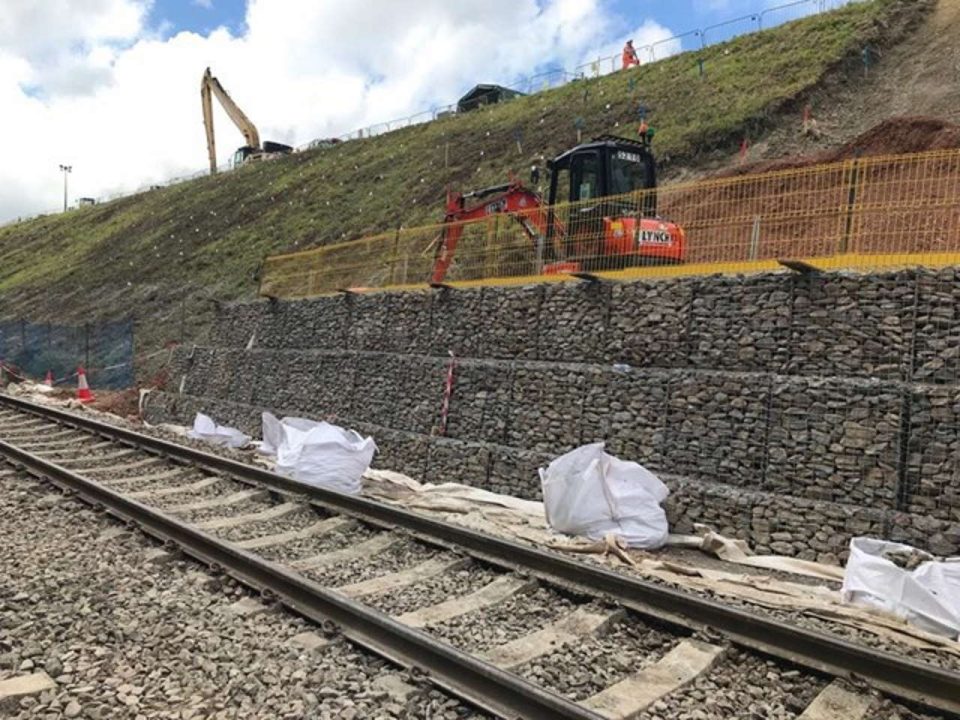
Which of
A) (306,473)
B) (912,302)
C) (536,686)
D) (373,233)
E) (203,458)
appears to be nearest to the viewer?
(536,686)

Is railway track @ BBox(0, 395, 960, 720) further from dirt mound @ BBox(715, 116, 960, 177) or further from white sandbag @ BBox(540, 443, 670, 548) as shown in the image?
dirt mound @ BBox(715, 116, 960, 177)

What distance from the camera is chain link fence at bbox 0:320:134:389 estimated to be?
2548 centimetres

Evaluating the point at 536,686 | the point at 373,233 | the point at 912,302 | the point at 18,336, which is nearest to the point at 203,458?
the point at 536,686

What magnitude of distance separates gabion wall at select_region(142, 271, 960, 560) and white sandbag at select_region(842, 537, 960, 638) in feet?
4.70

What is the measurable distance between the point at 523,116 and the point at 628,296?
99.6ft

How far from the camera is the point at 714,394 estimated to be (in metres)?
9.09

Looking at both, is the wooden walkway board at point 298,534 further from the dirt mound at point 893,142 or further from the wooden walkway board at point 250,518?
the dirt mound at point 893,142

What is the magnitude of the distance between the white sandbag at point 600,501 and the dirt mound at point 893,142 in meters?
14.6

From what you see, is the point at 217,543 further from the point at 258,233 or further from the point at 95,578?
the point at 258,233

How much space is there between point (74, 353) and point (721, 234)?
24.4 meters

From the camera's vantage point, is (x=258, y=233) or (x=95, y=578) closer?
(x=95, y=578)

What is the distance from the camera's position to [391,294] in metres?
14.9

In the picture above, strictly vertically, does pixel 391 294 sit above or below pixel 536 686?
above

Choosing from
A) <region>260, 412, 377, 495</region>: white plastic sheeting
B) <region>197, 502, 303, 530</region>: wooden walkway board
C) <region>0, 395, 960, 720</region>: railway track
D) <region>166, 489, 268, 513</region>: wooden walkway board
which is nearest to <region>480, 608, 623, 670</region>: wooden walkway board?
<region>0, 395, 960, 720</region>: railway track
